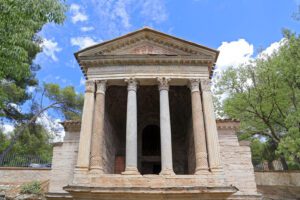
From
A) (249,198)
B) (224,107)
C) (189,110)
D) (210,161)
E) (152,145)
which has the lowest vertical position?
(249,198)

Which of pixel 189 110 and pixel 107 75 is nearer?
pixel 107 75

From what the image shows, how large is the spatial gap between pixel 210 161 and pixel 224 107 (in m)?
10.8

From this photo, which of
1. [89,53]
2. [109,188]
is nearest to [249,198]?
[109,188]

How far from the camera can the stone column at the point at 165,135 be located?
11.1m

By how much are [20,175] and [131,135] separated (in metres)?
8.86

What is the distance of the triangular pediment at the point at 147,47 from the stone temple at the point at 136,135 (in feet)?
0.16

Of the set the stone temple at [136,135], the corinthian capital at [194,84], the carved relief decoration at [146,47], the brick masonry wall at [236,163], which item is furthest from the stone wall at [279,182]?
the carved relief decoration at [146,47]

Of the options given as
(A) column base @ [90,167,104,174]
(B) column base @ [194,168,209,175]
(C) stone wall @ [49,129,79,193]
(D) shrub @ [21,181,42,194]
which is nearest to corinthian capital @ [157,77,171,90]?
(B) column base @ [194,168,209,175]

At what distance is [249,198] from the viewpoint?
41.1ft

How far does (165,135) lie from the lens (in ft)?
38.3

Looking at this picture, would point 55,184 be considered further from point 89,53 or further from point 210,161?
point 210,161

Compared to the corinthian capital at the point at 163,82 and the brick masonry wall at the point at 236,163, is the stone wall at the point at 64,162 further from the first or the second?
the brick masonry wall at the point at 236,163

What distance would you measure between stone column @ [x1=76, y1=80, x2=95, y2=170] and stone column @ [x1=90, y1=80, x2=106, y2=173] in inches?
8.0

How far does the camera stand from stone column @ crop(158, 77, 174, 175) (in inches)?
436
